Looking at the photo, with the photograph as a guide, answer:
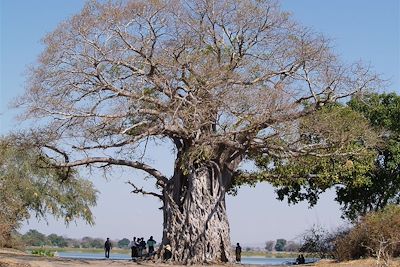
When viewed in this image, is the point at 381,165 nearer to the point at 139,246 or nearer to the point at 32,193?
the point at 139,246

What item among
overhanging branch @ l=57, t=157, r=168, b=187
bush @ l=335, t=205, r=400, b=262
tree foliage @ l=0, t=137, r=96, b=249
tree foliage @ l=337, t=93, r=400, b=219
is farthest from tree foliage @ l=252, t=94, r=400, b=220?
tree foliage @ l=0, t=137, r=96, b=249

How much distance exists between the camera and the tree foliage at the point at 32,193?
38.4 m

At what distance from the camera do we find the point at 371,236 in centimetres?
2733

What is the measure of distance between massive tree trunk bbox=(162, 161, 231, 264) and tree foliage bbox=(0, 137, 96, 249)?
397 inches

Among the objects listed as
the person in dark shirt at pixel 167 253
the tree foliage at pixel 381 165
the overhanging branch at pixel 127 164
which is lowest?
the person in dark shirt at pixel 167 253

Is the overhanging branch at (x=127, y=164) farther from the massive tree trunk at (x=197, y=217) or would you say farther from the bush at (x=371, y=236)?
the bush at (x=371, y=236)

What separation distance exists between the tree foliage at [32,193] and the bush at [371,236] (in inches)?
609

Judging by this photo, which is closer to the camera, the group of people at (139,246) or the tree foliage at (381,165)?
the group of people at (139,246)

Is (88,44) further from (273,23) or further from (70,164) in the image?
(273,23)

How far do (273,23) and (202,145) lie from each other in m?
5.83

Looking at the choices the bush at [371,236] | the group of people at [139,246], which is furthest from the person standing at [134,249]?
the bush at [371,236]

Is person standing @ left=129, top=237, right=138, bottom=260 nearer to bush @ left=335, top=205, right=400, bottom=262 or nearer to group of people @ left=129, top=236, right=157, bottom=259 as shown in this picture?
group of people @ left=129, top=236, right=157, bottom=259

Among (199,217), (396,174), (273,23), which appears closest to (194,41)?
(273,23)

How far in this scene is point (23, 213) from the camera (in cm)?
4019
